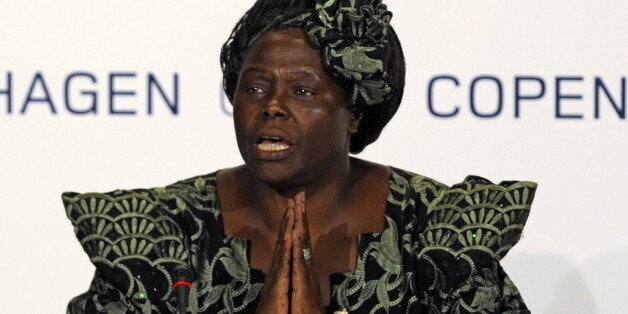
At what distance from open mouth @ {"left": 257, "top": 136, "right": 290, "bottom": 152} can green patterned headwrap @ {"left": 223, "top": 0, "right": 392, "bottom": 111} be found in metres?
0.14

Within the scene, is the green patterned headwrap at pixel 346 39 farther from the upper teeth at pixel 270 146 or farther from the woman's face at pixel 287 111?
the upper teeth at pixel 270 146

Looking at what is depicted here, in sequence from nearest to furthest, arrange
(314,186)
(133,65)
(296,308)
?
1. (296,308)
2. (314,186)
3. (133,65)

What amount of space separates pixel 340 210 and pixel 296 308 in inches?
10.6

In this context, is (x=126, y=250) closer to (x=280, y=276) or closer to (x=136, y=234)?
(x=136, y=234)

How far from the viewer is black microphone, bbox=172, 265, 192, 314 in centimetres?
212

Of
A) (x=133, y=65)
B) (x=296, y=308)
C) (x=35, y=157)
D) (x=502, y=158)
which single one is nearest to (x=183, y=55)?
(x=133, y=65)

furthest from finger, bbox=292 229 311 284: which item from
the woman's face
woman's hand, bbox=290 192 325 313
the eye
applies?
the eye

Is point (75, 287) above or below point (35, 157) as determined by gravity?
below

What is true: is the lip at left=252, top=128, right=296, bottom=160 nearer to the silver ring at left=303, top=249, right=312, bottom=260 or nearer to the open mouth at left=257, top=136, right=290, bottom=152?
the open mouth at left=257, top=136, right=290, bottom=152

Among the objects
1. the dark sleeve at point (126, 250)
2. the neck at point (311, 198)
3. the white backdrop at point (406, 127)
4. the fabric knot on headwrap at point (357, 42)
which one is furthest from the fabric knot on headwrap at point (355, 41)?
the white backdrop at point (406, 127)

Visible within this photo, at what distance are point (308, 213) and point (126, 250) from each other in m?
0.29

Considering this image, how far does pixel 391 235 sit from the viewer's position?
2.50 meters

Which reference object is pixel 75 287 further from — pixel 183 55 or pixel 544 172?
pixel 544 172

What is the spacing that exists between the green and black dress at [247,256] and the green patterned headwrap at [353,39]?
0.20m
